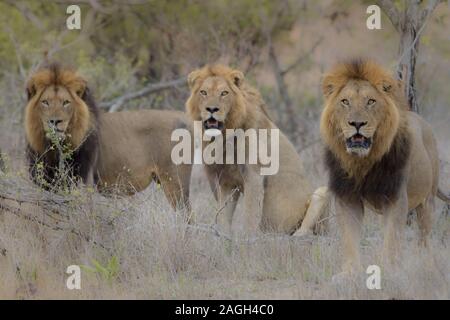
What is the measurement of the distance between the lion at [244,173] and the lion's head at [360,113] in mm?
1612

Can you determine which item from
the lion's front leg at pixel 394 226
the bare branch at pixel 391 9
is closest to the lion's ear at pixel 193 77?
the bare branch at pixel 391 9

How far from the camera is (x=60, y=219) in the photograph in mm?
6934

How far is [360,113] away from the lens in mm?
6043

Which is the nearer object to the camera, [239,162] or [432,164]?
[432,164]

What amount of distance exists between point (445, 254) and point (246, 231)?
1.77 meters

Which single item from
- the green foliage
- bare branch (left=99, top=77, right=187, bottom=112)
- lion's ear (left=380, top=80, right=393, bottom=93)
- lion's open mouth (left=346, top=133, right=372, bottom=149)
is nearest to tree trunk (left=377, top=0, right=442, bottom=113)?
lion's ear (left=380, top=80, right=393, bottom=93)

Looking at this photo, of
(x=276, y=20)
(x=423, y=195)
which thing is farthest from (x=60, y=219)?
(x=276, y=20)

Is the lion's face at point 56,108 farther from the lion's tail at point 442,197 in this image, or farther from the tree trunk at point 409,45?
the lion's tail at point 442,197

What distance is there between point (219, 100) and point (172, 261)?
1.80 meters

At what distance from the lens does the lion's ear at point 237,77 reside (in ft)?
26.6

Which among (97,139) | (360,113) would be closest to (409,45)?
(360,113)

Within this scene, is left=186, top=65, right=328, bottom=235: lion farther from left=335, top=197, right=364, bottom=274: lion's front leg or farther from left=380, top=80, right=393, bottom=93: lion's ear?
left=380, top=80, right=393, bottom=93: lion's ear

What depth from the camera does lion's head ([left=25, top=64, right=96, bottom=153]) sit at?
775cm
